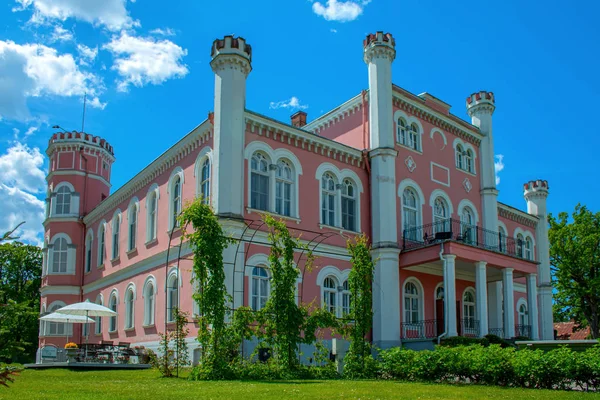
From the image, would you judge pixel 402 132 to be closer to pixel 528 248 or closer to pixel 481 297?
pixel 481 297

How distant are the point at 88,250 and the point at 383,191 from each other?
17.2 meters

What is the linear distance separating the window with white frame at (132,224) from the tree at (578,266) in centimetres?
2698

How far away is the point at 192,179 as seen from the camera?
22.5 meters

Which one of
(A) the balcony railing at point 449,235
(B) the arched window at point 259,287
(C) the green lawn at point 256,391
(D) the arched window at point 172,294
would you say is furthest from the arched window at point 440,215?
(C) the green lawn at point 256,391

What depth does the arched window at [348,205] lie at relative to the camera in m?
23.9

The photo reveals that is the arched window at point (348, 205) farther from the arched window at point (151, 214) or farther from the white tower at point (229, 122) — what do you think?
the arched window at point (151, 214)

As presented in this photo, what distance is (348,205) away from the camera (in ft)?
79.3

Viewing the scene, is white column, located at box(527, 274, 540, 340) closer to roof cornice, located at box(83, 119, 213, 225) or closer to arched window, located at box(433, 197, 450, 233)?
arched window, located at box(433, 197, 450, 233)

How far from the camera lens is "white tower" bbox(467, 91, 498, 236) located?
1150 inches

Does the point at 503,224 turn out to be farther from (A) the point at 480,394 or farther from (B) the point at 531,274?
(A) the point at 480,394

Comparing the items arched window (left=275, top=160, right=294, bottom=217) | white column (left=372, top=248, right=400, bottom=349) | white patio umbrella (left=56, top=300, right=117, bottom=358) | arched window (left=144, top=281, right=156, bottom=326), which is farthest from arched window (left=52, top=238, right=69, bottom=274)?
white column (left=372, top=248, right=400, bottom=349)

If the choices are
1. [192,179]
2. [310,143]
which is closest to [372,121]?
[310,143]

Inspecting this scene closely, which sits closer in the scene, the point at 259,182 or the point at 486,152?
the point at 259,182

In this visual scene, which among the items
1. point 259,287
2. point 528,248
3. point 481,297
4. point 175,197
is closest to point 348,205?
point 259,287
